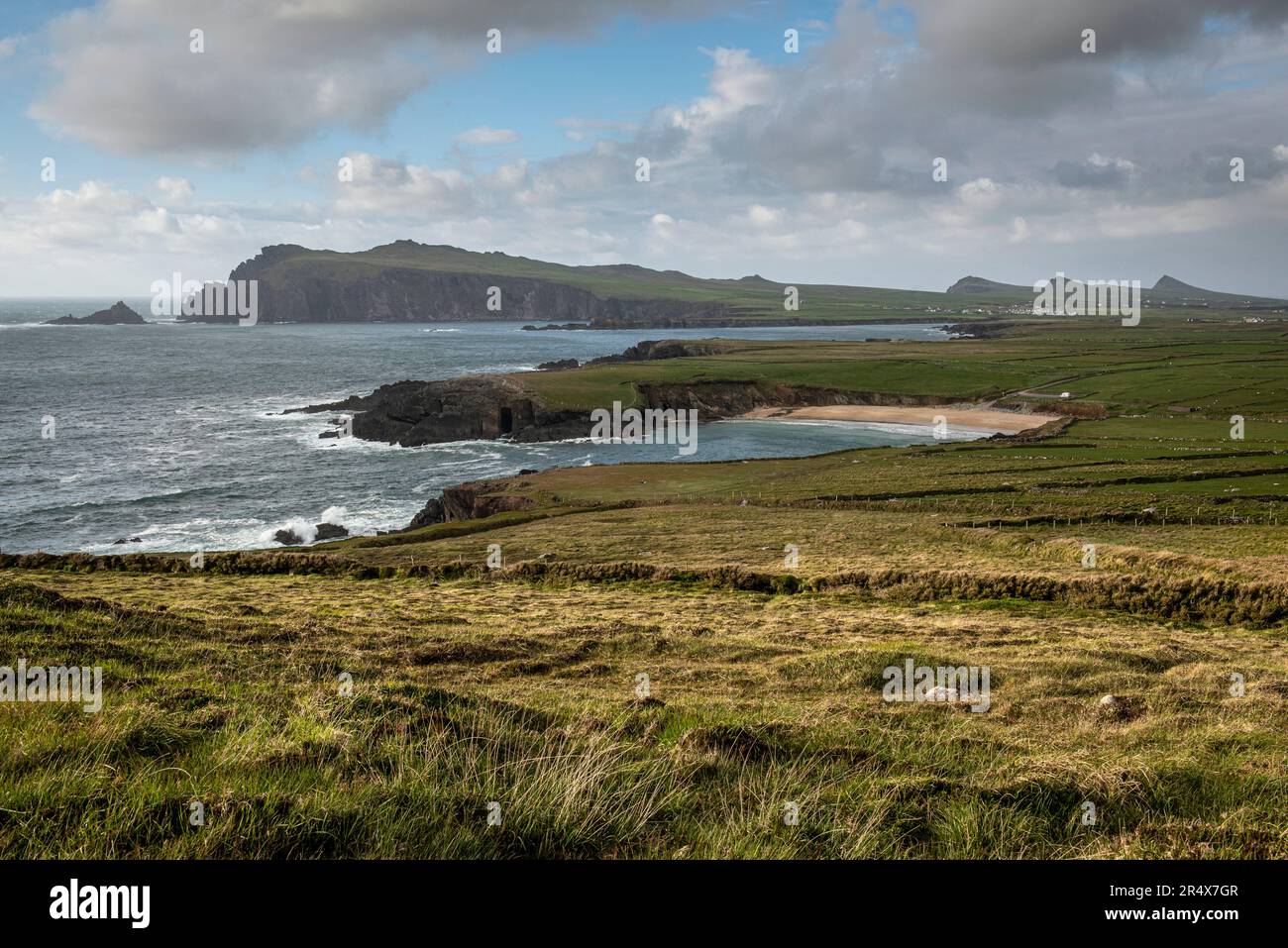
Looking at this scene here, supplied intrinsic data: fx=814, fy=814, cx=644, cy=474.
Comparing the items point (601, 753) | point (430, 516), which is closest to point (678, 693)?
point (601, 753)

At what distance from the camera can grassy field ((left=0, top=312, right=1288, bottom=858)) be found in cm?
626

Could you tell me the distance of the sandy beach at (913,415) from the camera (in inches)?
4196

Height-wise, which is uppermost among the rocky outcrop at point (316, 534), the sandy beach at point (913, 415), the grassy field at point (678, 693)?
the sandy beach at point (913, 415)

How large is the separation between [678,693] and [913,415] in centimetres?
11237

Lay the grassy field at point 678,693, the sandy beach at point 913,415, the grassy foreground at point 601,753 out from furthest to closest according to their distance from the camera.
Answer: the sandy beach at point 913,415, the grassy field at point 678,693, the grassy foreground at point 601,753

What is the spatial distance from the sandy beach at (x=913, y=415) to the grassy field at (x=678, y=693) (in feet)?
176

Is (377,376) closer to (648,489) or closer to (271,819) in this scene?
(648,489)

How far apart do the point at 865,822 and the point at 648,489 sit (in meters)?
63.6

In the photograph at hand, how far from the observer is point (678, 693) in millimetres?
15242

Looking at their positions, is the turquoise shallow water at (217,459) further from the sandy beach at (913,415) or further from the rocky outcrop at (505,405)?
the sandy beach at (913,415)

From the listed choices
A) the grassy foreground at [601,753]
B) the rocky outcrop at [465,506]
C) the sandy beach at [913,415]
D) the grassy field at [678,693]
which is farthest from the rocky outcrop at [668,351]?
the grassy foreground at [601,753]

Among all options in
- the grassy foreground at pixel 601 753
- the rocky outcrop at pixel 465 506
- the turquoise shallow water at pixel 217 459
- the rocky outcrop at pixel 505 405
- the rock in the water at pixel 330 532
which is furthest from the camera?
the rocky outcrop at pixel 505 405
